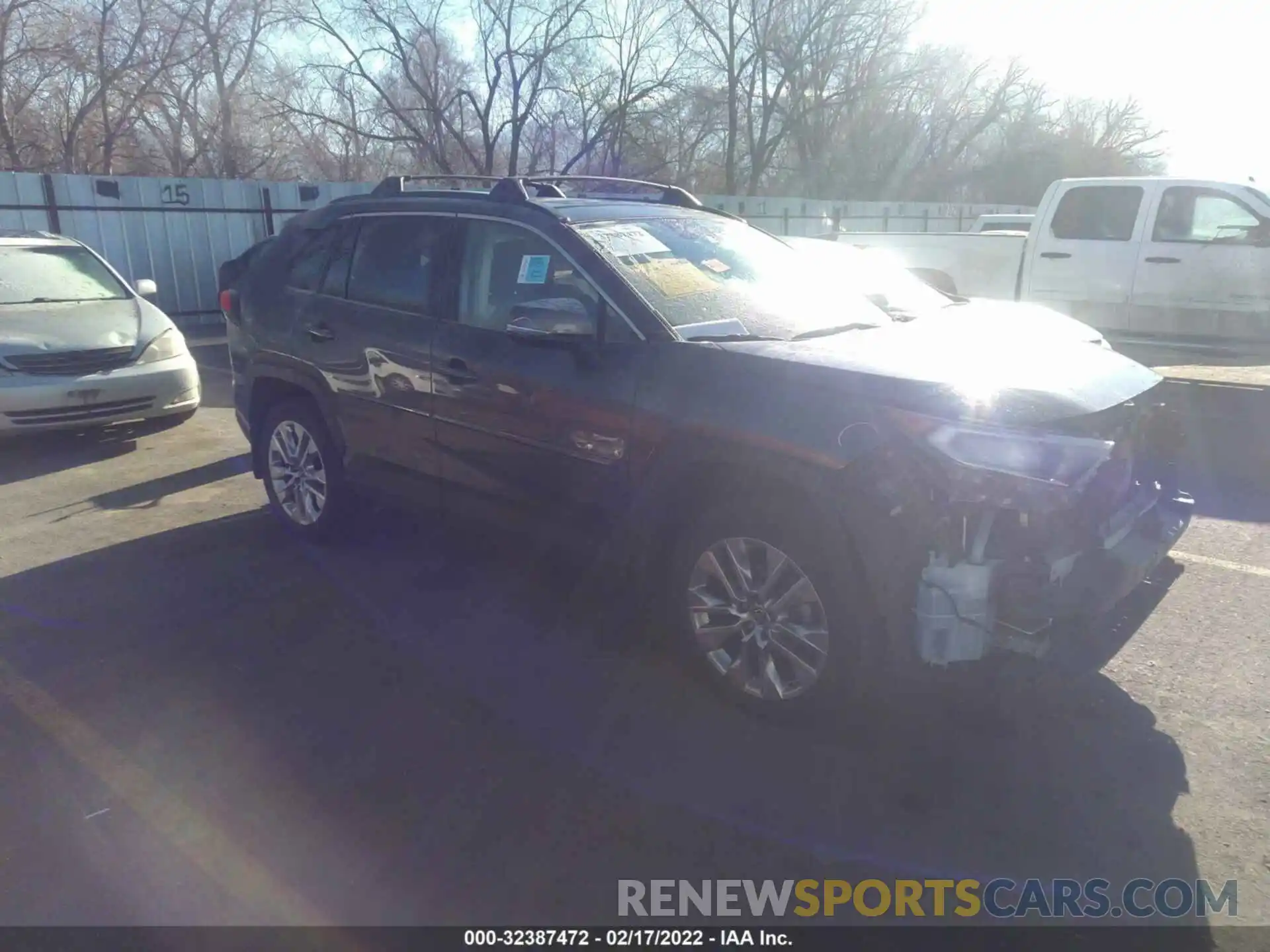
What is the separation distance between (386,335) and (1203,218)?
29.3ft

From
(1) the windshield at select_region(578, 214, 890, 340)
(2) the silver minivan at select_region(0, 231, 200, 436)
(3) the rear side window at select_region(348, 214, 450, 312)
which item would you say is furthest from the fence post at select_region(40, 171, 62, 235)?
(1) the windshield at select_region(578, 214, 890, 340)

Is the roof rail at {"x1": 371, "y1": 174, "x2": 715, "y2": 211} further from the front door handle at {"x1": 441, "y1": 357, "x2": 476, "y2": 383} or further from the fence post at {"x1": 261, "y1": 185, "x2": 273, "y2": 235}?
the fence post at {"x1": 261, "y1": 185, "x2": 273, "y2": 235}

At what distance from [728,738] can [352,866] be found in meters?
1.33

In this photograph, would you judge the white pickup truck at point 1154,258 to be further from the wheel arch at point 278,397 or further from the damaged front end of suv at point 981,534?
the damaged front end of suv at point 981,534

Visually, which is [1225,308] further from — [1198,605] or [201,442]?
[201,442]

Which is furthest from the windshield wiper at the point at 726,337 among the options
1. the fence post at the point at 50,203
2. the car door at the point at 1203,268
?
the fence post at the point at 50,203

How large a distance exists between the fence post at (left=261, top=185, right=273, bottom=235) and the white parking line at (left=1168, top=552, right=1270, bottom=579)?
14029mm

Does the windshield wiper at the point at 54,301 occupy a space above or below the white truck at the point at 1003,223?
below

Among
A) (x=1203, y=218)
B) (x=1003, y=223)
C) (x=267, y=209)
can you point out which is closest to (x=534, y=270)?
(x=1203, y=218)

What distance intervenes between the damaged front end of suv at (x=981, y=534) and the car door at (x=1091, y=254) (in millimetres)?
8261

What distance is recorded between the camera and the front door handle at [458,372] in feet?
14.1

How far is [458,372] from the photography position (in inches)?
172

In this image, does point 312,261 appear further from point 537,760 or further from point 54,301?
point 54,301

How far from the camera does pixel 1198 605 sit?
4504mm
